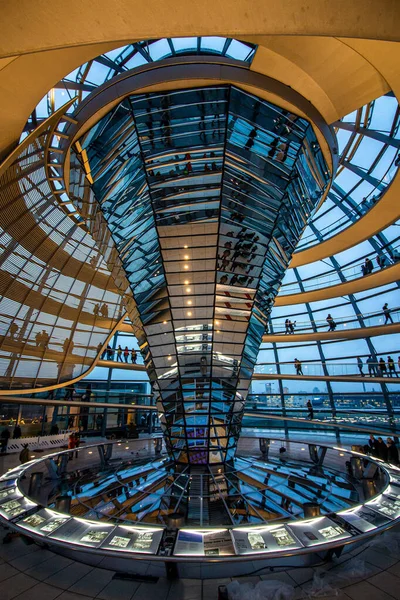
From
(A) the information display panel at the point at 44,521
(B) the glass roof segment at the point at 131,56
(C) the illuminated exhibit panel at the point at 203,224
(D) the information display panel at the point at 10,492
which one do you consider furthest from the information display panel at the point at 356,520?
(B) the glass roof segment at the point at 131,56

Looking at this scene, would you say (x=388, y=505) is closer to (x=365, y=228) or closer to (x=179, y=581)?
(x=179, y=581)

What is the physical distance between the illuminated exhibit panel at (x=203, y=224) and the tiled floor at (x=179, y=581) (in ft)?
23.1

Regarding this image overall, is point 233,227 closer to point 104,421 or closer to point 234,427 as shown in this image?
point 234,427

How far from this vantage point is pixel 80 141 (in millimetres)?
11102

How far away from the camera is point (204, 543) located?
6.22 m

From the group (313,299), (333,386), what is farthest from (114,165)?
(333,386)

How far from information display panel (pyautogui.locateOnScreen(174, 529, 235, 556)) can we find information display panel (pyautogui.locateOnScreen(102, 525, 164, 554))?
0.47 meters

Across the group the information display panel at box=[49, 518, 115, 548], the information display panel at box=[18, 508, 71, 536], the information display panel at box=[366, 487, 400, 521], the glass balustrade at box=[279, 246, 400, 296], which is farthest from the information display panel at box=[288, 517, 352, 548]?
the glass balustrade at box=[279, 246, 400, 296]

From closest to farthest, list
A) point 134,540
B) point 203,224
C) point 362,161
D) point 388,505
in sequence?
point 134,540 → point 388,505 → point 203,224 → point 362,161

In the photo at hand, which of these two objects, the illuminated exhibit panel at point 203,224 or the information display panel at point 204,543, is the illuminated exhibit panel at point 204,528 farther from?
the illuminated exhibit panel at point 203,224

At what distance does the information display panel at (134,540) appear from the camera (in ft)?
19.8

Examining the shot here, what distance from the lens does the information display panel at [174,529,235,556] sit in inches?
232

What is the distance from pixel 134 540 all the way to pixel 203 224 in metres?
9.60

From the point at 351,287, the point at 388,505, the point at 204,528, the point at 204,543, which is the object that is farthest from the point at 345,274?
the point at 204,543
